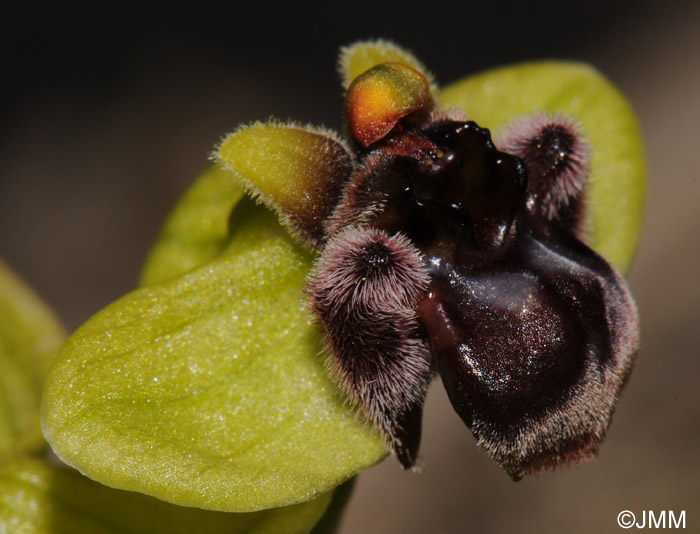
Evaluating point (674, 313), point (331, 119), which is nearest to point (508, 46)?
point (331, 119)

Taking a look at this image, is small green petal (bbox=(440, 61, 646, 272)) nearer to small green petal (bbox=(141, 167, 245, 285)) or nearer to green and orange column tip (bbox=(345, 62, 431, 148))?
green and orange column tip (bbox=(345, 62, 431, 148))

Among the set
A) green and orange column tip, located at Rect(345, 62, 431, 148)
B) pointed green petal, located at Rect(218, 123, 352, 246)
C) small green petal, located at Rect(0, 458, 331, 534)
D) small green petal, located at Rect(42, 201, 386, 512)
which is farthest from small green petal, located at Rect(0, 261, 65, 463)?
green and orange column tip, located at Rect(345, 62, 431, 148)

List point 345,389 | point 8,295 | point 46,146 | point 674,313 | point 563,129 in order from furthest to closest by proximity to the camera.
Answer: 1. point 46,146
2. point 674,313
3. point 8,295
4. point 563,129
5. point 345,389

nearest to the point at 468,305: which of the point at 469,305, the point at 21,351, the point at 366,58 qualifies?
the point at 469,305

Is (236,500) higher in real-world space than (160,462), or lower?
lower

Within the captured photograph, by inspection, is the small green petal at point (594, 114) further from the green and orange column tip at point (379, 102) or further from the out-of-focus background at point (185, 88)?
the out-of-focus background at point (185, 88)

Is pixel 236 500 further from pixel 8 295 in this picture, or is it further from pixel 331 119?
pixel 331 119

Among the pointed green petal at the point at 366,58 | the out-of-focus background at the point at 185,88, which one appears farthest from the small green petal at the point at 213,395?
the out-of-focus background at the point at 185,88
